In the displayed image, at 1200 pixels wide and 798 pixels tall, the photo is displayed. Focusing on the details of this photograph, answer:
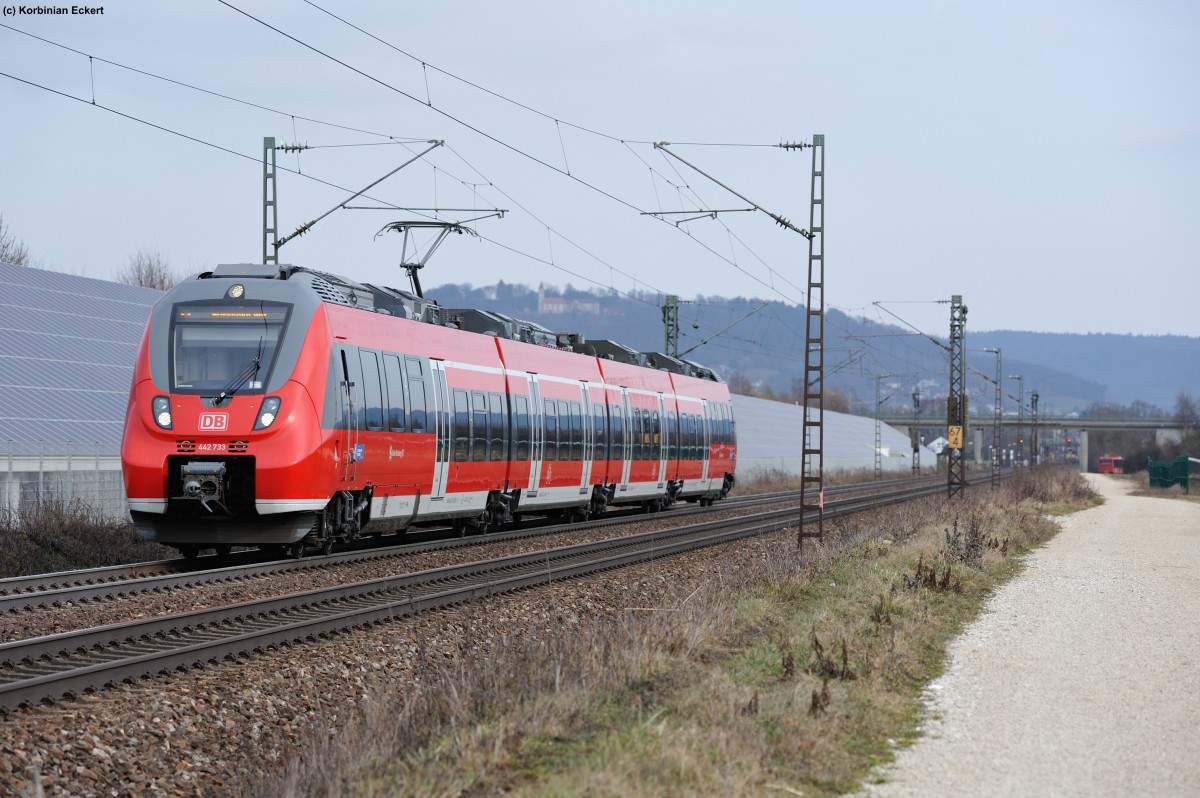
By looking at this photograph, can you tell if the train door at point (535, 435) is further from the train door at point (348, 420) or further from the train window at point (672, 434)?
the train window at point (672, 434)

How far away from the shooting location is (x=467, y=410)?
24.4 metres

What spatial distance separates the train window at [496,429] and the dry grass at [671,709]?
10.2 meters

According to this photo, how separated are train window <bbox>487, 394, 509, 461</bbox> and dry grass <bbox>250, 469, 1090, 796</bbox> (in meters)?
10.2

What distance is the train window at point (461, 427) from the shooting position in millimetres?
23891

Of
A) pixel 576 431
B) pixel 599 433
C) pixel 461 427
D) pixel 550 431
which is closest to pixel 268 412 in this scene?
pixel 461 427

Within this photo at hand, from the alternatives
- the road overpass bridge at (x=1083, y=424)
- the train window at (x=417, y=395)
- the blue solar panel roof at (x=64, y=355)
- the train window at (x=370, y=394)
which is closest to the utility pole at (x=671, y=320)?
the blue solar panel roof at (x=64, y=355)

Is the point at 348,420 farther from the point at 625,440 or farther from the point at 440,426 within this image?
the point at 625,440

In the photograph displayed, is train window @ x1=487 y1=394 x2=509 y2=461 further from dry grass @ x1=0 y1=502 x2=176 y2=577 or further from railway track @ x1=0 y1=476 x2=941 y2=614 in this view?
dry grass @ x1=0 y1=502 x2=176 y2=577

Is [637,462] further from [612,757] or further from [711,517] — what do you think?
[612,757]

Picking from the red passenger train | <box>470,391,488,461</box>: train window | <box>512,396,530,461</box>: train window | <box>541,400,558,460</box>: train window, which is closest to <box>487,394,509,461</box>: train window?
the red passenger train

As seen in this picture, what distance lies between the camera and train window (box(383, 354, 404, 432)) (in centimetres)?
2116

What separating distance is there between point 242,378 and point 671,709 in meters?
10.9

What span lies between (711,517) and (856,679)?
26.5 meters

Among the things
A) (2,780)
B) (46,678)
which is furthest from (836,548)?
(2,780)
